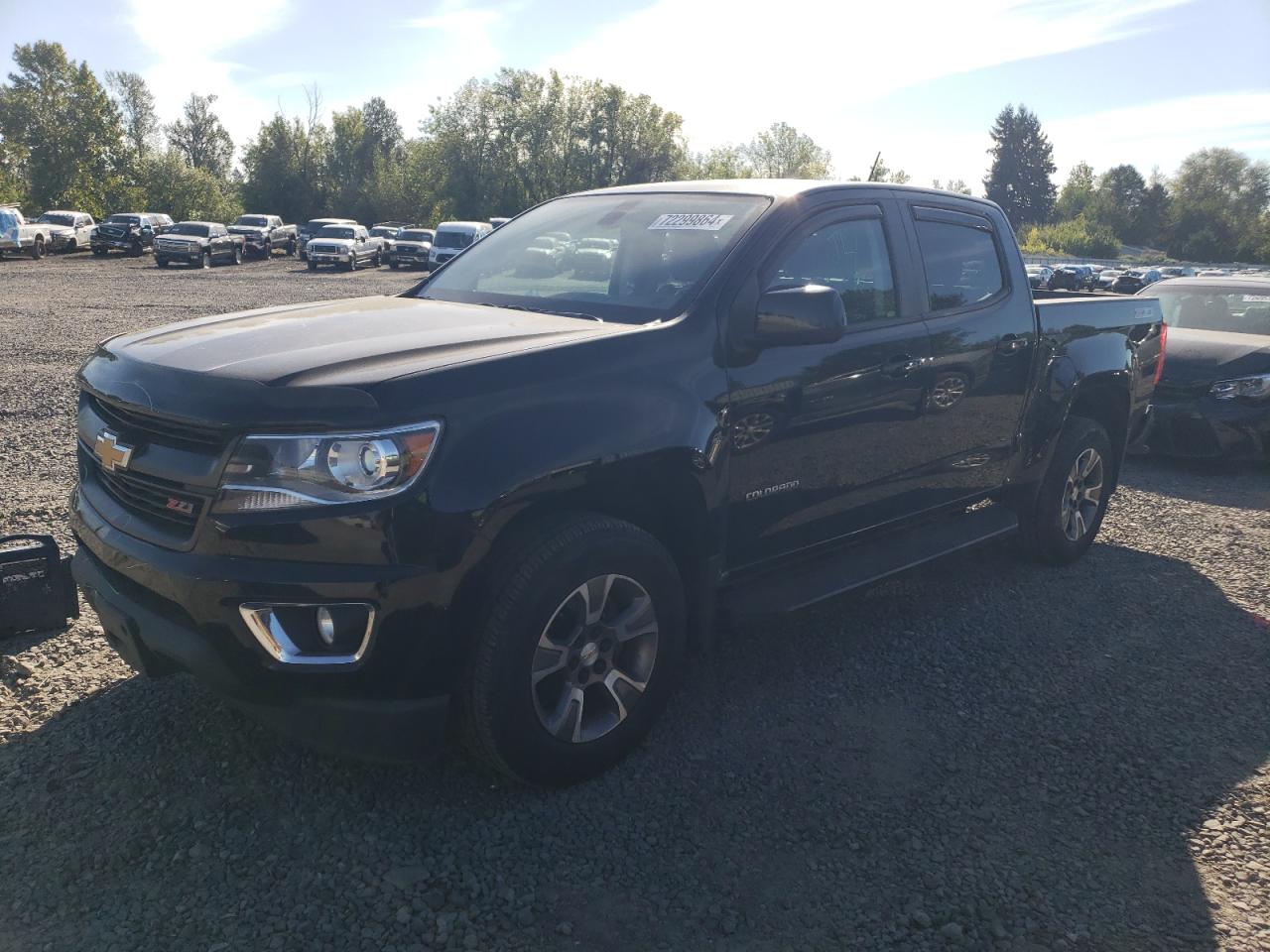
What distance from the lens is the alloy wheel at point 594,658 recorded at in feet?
9.82

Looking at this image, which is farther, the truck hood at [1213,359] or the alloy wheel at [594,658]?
the truck hood at [1213,359]

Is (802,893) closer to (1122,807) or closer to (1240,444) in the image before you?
(1122,807)

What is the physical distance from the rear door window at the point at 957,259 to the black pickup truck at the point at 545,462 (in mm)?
20

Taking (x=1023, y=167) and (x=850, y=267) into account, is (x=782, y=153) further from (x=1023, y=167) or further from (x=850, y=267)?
(x=850, y=267)

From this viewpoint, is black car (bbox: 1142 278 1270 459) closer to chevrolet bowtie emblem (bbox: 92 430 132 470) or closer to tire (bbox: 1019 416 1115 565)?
tire (bbox: 1019 416 1115 565)

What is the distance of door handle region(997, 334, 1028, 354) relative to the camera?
464 cm

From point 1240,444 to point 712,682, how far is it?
235 inches

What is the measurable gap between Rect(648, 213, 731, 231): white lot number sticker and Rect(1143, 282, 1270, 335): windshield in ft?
21.9

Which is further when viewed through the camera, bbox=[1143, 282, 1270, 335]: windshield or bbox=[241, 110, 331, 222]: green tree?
bbox=[241, 110, 331, 222]: green tree

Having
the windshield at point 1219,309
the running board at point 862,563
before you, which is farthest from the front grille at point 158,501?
the windshield at point 1219,309

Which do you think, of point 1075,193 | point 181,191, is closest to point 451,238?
point 181,191

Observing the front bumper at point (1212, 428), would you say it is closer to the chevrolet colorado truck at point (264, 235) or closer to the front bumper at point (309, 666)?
the front bumper at point (309, 666)

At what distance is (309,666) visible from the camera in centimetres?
262

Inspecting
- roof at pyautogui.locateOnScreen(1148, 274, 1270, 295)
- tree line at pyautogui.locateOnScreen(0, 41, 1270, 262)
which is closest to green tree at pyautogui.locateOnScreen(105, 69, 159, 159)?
tree line at pyautogui.locateOnScreen(0, 41, 1270, 262)
